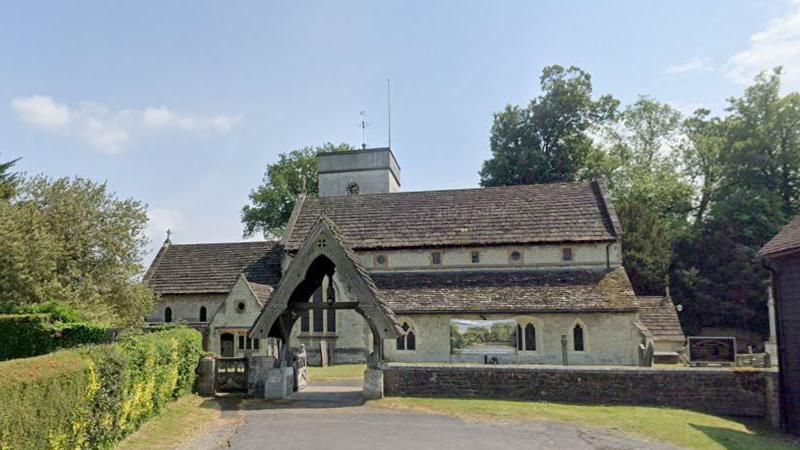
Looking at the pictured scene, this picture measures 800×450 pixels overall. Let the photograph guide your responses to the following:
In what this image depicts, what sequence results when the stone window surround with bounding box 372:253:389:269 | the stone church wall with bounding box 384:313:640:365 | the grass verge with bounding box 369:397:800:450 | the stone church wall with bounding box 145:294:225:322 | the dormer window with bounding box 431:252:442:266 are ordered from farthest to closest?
the stone church wall with bounding box 145:294:225:322
the stone window surround with bounding box 372:253:389:269
the dormer window with bounding box 431:252:442:266
the stone church wall with bounding box 384:313:640:365
the grass verge with bounding box 369:397:800:450

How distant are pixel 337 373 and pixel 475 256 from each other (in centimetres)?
1001

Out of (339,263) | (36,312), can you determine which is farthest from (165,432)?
(36,312)

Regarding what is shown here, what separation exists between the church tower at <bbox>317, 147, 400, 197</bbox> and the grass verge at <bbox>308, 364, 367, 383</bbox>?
1799cm

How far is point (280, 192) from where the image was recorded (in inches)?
2477

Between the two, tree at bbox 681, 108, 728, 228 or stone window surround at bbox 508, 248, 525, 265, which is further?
tree at bbox 681, 108, 728, 228

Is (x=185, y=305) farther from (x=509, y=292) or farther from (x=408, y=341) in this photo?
(x=509, y=292)

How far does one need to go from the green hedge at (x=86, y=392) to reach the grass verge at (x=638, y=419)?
21.4 ft

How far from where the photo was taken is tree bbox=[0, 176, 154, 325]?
22.7m

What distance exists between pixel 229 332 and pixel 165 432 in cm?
1781

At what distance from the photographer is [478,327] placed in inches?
1048

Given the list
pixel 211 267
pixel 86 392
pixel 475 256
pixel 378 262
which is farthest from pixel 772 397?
pixel 211 267

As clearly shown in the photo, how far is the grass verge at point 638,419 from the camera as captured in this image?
13.5 metres

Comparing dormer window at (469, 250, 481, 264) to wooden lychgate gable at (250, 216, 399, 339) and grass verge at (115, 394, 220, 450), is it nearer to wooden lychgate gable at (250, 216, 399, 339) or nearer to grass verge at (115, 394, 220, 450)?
wooden lychgate gable at (250, 216, 399, 339)

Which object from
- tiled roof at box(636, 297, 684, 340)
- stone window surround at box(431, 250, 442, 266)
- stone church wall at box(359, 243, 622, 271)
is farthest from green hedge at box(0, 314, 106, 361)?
tiled roof at box(636, 297, 684, 340)
